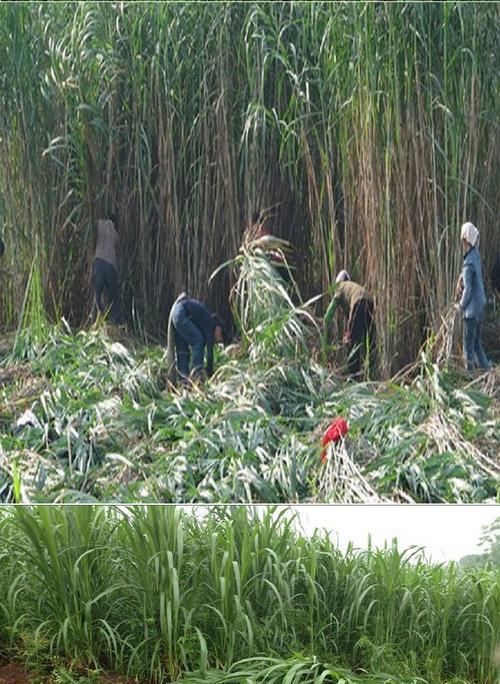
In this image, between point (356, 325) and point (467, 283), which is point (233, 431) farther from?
point (467, 283)

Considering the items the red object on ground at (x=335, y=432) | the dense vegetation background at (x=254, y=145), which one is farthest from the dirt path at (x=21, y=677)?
the dense vegetation background at (x=254, y=145)

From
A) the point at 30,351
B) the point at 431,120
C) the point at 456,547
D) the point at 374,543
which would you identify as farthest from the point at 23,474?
the point at 431,120

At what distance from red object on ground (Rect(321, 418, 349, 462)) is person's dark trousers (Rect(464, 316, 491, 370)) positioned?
363 mm

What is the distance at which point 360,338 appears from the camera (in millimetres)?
3533

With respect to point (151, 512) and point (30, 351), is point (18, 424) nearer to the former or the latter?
point (30, 351)

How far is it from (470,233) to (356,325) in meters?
0.38

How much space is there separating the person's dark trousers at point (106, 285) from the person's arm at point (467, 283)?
910 mm

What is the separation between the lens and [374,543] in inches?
138

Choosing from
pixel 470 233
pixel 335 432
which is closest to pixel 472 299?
pixel 470 233

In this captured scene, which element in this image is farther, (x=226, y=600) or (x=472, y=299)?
(x=472, y=299)

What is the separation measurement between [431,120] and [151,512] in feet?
4.13

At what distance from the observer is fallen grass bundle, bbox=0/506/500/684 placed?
11.2 feet

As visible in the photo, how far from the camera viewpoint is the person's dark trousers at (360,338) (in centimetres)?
353

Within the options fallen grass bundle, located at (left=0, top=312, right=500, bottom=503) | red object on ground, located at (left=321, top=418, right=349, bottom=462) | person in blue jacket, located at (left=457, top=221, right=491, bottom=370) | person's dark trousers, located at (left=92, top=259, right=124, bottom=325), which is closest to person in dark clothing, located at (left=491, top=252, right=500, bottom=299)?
person in blue jacket, located at (left=457, top=221, right=491, bottom=370)
